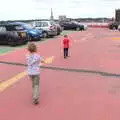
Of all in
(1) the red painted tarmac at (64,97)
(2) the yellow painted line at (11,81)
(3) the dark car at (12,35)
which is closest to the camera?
(1) the red painted tarmac at (64,97)

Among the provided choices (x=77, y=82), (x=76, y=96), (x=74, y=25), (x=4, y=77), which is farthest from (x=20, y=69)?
(x=74, y=25)

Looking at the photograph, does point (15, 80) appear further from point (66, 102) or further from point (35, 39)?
point (35, 39)

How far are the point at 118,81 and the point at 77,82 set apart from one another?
1.38m

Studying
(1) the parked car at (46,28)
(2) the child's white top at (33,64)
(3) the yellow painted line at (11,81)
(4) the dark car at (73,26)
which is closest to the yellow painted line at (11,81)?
(3) the yellow painted line at (11,81)

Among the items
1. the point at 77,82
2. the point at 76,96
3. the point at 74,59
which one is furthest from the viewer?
the point at 74,59

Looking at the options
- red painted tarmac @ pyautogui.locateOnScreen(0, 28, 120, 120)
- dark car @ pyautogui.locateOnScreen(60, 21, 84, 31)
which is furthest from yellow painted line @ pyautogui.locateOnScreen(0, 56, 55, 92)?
dark car @ pyautogui.locateOnScreen(60, 21, 84, 31)

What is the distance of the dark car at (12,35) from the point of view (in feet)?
83.9

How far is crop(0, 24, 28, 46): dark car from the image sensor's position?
25572mm

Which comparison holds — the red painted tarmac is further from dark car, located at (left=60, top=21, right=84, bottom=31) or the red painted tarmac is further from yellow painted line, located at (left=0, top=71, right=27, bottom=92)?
dark car, located at (left=60, top=21, right=84, bottom=31)

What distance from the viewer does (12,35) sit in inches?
1008

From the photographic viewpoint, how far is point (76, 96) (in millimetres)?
9547

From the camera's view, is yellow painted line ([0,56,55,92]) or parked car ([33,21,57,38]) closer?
yellow painted line ([0,56,55,92])

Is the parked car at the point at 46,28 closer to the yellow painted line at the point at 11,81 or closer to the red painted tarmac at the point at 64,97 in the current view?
the red painted tarmac at the point at 64,97

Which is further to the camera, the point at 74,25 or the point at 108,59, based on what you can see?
the point at 74,25
